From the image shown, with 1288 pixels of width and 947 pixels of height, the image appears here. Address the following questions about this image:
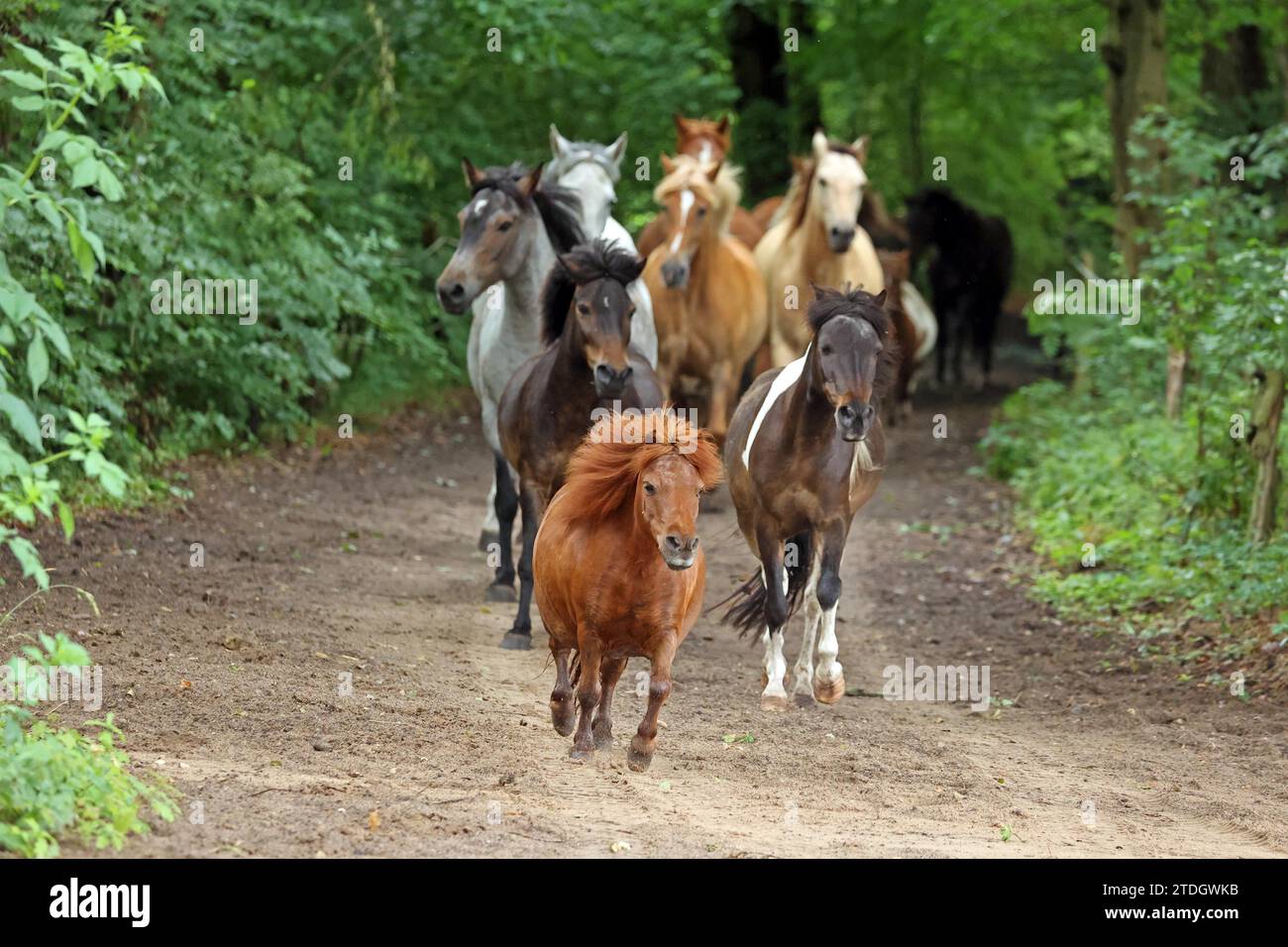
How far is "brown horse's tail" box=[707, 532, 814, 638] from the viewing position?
8.68 metres

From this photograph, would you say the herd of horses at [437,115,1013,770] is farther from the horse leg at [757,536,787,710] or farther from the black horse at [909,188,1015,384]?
the black horse at [909,188,1015,384]

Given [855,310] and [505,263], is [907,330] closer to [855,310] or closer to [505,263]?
[505,263]

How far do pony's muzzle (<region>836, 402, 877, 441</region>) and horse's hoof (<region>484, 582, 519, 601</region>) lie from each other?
3665 mm

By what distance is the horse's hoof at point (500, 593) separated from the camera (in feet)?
34.7

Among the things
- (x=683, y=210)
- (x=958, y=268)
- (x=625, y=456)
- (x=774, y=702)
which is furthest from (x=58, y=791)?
(x=958, y=268)

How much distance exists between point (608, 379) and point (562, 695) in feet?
7.67

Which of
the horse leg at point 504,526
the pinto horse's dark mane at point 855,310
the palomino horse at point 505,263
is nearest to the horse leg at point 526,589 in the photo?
the horse leg at point 504,526

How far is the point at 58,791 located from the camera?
5.09 meters

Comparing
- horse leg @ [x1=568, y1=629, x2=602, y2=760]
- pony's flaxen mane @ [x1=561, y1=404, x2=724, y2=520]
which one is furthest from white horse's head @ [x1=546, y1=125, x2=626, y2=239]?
horse leg @ [x1=568, y1=629, x2=602, y2=760]

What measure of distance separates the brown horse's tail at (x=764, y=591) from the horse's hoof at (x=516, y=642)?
3.71 ft

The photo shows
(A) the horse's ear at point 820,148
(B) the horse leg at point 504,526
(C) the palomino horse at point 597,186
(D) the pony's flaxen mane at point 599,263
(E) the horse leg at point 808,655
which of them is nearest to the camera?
(D) the pony's flaxen mane at point 599,263

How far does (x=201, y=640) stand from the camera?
27.5ft

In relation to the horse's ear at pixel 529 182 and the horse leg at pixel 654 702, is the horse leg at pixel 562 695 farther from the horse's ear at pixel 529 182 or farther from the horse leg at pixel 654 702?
the horse's ear at pixel 529 182

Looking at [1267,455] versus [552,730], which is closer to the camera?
[552,730]
